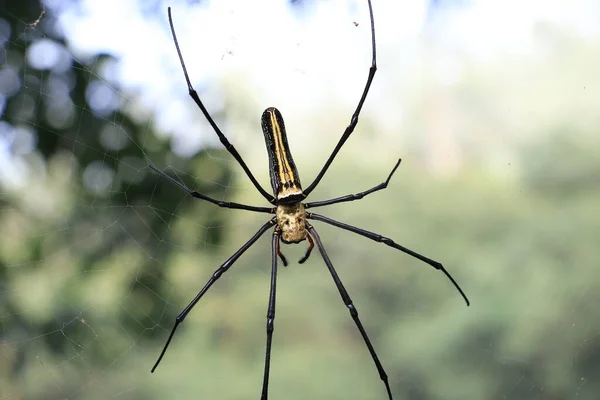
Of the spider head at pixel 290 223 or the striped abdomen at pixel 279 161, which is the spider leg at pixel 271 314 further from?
the striped abdomen at pixel 279 161

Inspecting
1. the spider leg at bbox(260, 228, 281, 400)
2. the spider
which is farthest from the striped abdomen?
the spider leg at bbox(260, 228, 281, 400)

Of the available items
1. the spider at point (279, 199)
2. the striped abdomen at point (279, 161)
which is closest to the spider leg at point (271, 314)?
the spider at point (279, 199)

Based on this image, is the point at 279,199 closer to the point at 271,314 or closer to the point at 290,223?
the point at 290,223

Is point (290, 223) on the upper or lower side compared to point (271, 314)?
upper

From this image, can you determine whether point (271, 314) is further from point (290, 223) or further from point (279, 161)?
point (279, 161)

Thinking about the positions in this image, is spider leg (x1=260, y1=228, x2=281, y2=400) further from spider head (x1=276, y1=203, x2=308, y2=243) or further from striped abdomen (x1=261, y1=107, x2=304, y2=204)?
striped abdomen (x1=261, y1=107, x2=304, y2=204)

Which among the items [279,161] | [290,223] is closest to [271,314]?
[290,223]

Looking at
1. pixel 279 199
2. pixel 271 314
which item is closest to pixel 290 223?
pixel 279 199

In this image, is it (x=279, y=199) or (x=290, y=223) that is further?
(x=290, y=223)

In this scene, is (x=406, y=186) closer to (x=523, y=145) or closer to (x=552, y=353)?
(x=523, y=145)
